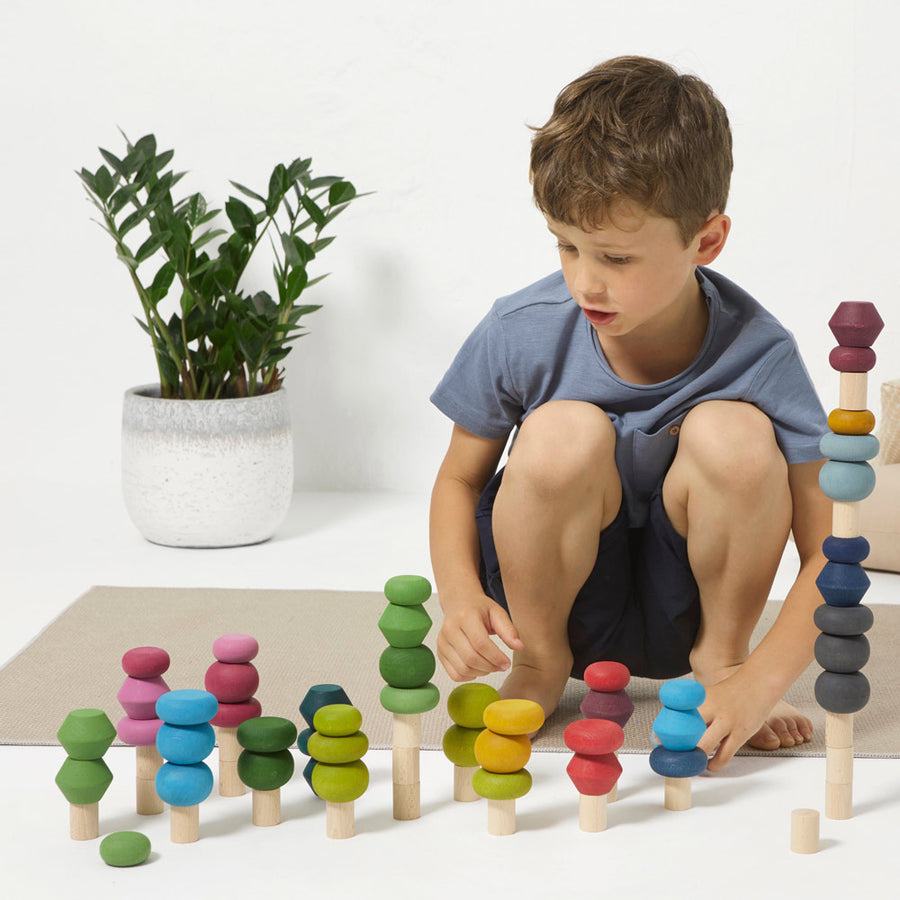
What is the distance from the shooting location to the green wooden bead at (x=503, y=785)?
1.12 meters

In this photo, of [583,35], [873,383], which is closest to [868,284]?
[873,383]

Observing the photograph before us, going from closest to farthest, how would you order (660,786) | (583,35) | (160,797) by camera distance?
1. (160,797)
2. (660,786)
3. (583,35)

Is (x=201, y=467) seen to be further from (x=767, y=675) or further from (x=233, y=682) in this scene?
(x=767, y=675)

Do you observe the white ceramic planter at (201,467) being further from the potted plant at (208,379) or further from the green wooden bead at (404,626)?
the green wooden bead at (404,626)

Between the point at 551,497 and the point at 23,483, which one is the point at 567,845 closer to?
the point at 551,497

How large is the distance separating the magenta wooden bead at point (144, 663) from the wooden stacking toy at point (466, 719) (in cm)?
26

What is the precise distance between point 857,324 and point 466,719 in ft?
1.61

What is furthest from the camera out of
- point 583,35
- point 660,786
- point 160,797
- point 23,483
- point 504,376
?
point 23,483

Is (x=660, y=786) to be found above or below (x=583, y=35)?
below

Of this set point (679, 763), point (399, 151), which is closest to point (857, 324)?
point (679, 763)

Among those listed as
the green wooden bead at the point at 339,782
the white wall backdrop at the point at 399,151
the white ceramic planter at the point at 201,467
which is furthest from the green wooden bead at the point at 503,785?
the white wall backdrop at the point at 399,151

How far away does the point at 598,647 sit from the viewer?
4.69ft

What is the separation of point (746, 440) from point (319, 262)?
157 centimetres

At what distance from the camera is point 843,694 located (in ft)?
3.71
